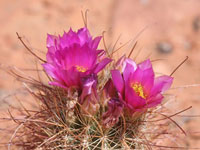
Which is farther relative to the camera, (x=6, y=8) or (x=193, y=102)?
(x=6, y=8)

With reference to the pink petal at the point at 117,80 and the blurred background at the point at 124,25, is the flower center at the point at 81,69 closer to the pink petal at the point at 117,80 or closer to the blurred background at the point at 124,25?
the pink petal at the point at 117,80

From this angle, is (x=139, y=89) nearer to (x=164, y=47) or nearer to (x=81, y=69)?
(x=81, y=69)

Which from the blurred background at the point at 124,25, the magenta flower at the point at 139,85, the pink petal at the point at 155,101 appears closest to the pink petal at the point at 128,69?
the magenta flower at the point at 139,85

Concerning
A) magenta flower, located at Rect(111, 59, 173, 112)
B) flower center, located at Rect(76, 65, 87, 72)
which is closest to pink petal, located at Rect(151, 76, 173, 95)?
magenta flower, located at Rect(111, 59, 173, 112)

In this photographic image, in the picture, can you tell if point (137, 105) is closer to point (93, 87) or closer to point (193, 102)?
point (93, 87)

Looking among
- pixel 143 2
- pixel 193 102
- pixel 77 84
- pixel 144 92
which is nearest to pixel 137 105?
pixel 144 92

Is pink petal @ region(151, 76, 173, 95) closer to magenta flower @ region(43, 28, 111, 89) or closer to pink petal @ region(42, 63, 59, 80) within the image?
magenta flower @ region(43, 28, 111, 89)
